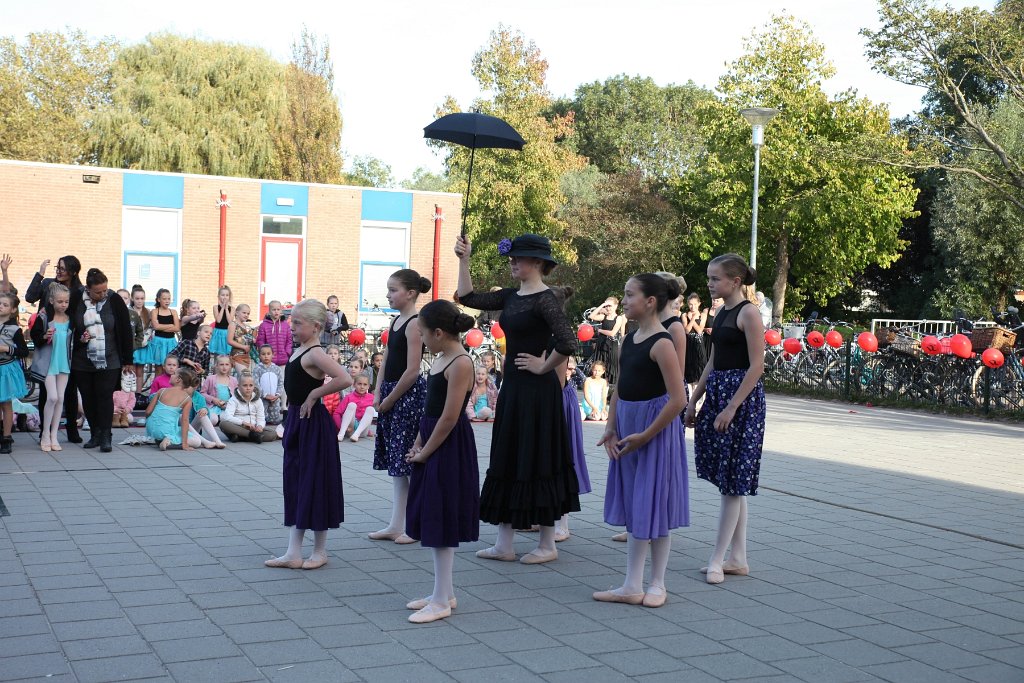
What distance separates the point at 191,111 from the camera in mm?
37406

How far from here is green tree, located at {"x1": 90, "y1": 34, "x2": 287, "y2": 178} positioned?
36750mm

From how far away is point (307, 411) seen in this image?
598 cm

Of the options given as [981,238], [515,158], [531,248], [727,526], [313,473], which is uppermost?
[515,158]

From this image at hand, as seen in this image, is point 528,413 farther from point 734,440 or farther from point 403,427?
point 734,440

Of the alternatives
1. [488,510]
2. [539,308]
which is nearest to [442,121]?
[539,308]

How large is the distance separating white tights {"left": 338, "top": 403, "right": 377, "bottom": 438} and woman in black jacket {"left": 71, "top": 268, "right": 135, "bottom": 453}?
244 cm

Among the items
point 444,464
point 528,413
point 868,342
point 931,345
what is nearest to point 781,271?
point 868,342

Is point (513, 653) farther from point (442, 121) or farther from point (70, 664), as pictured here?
point (442, 121)

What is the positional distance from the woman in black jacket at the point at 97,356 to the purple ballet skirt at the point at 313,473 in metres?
5.30

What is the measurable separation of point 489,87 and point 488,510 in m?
37.6

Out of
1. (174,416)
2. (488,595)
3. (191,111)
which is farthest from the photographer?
(191,111)

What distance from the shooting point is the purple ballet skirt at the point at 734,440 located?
601 centimetres

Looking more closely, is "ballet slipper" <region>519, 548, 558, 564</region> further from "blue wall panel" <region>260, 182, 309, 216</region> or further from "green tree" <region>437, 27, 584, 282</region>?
"green tree" <region>437, 27, 584, 282</region>

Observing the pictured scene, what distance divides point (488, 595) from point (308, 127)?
119 feet
